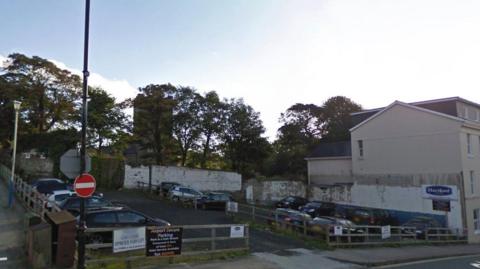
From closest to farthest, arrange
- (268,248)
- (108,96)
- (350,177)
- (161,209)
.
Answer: (268,248) < (161,209) < (350,177) < (108,96)

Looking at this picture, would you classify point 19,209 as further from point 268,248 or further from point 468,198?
point 468,198

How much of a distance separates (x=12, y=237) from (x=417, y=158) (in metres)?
30.9

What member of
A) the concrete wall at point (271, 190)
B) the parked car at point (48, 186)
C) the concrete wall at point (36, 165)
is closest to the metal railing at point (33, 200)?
the parked car at point (48, 186)

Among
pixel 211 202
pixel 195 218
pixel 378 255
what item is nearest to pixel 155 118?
pixel 211 202

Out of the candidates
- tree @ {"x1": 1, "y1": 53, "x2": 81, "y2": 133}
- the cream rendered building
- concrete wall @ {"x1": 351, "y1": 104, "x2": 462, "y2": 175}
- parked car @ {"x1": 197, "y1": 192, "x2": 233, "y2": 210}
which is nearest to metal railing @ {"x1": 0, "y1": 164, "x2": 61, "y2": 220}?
parked car @ {"x1": 197, "y1": 192, "x2": 233, "y2": 210}

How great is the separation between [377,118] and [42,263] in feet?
109

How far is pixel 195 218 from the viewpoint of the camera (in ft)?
74.5

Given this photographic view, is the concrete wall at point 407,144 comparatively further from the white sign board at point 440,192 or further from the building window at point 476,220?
the building window at point 476,220

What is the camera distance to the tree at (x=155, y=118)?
42281mm

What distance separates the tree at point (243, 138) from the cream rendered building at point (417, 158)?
12.3 metres

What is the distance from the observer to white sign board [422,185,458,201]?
28156 millimetres

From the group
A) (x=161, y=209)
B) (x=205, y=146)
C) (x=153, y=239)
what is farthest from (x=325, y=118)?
(x=153, y=239)

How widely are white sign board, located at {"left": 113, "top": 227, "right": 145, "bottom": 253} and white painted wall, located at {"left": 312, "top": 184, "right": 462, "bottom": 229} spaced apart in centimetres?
2625

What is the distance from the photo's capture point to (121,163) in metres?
39.1
